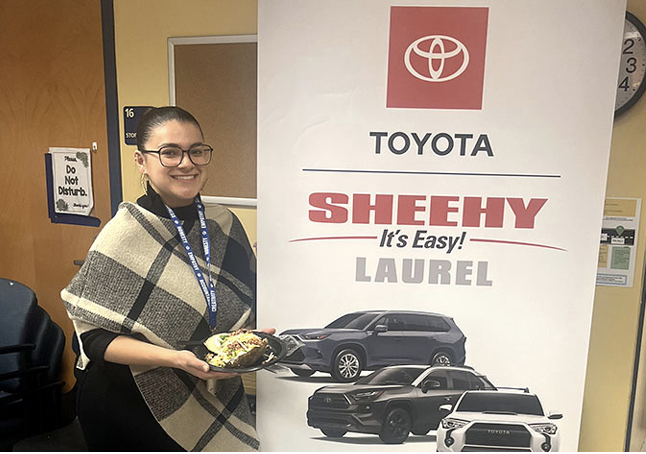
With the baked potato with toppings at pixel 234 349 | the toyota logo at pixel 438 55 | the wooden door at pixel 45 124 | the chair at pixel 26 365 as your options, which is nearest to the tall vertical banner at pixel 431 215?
the toyota logo at pixel 438 55

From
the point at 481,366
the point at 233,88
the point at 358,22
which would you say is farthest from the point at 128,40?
the point at 481,366

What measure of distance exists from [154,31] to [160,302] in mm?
617

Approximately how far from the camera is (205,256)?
0.92 meters

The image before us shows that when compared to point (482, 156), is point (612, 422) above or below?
below

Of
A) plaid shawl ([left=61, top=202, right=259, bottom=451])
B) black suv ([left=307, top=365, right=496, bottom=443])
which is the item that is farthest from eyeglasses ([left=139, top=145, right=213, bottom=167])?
black suv ([left=307, top=365, right=496, bottom=443])

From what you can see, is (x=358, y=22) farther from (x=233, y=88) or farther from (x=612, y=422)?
(x=612, y=422)

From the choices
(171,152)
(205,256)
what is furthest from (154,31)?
(205,256)

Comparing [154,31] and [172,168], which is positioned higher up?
[154,31]

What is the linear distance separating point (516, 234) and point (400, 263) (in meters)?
0.28

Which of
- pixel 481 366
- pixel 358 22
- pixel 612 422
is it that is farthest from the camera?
pixel 612 422

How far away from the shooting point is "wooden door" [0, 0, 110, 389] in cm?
95

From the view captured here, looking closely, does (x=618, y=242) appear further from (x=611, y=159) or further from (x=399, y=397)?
(x=399, y=397)

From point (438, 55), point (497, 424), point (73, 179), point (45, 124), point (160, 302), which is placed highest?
point (438, 55)

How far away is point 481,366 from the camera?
3.27 feet
